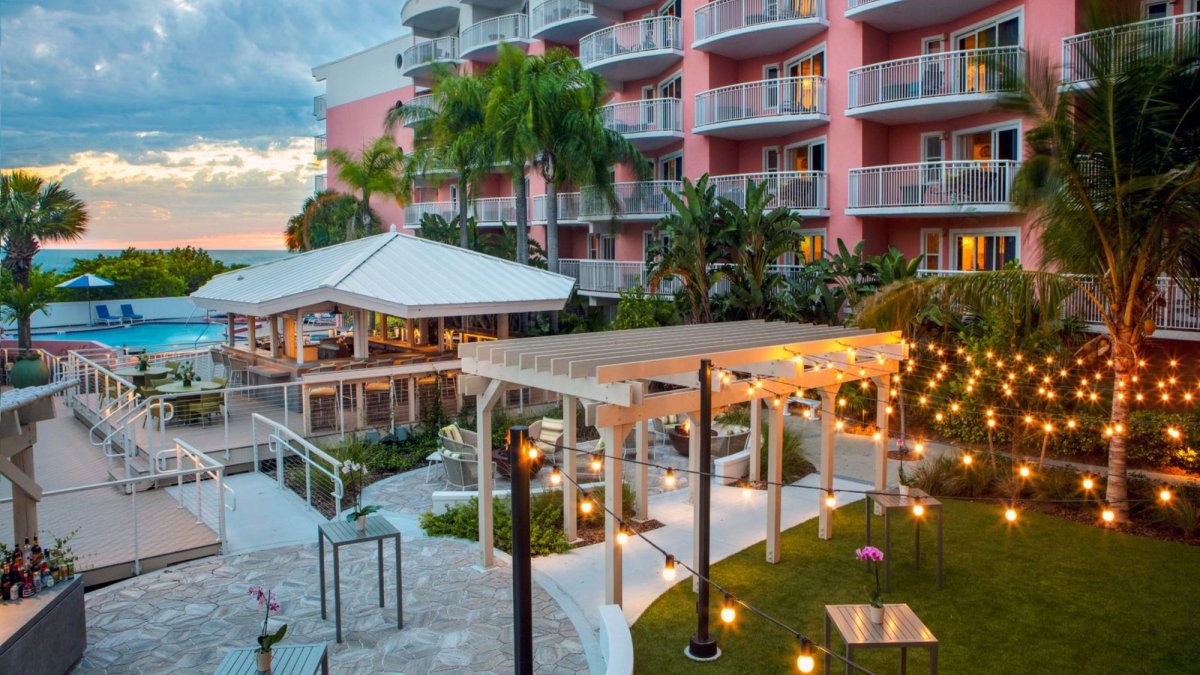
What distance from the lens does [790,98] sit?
23.7 m

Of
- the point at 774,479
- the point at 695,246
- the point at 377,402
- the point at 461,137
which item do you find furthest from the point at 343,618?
the point at 461,137

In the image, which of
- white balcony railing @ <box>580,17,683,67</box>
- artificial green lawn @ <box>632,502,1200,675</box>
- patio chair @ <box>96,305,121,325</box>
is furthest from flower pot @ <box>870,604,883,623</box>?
patio chair @ <box>96,305,121,325</box>

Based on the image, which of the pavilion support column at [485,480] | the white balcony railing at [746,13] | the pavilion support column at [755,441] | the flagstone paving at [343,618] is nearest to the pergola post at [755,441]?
the pavilion support column at [755,441]

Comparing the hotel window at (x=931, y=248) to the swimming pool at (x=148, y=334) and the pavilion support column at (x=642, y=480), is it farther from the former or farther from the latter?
the swimming pool at (x=148, y=334)

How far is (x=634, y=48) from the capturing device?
91.0 feet

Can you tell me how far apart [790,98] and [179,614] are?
67.9 ft

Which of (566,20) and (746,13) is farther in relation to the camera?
(566,20)

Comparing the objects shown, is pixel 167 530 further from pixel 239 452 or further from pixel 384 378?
pixel 384 378

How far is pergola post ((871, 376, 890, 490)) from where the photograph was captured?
37.1 feet

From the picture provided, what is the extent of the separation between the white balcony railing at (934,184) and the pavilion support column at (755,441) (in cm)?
911

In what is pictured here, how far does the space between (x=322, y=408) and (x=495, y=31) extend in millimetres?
23147

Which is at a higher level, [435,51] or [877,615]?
[435,51]

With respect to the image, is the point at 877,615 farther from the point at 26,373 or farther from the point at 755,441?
the point at 26,373

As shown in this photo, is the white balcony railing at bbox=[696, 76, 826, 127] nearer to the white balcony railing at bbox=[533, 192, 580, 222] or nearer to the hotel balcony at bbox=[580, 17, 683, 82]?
the hotel balcony at bbox=[580, 17, 683, 82]
